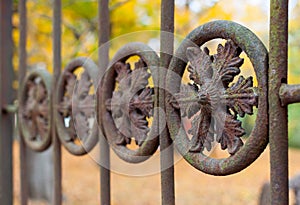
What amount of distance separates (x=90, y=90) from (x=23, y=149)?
1.27 feet

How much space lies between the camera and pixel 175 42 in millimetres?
793

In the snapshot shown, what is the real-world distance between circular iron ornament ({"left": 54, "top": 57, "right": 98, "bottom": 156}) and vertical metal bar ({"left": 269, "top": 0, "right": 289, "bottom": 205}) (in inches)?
16.3

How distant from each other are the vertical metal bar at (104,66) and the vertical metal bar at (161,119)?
170 mm

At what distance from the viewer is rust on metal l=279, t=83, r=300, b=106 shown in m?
0.52

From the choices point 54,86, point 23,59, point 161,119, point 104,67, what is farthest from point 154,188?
point 161,119

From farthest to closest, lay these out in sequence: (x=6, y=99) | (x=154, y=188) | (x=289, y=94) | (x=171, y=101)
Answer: (x=154, y=188), (x=6, y=99), (x=171, y=101), (x=289, y=94)

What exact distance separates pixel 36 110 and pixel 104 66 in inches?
13.2

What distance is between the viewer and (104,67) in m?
0.87

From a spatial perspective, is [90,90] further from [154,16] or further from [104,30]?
[154,16]

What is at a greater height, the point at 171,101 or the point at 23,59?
the point at 23,59

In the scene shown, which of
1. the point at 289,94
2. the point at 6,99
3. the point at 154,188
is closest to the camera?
the point at 289,94

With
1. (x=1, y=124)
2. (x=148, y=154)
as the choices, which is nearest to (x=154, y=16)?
(x=1, y=124)

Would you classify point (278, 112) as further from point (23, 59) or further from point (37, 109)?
point (23, 59)

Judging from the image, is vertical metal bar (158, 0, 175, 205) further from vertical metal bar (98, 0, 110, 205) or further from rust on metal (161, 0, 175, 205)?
vertical metal bar (98, 0, 110, 205)
